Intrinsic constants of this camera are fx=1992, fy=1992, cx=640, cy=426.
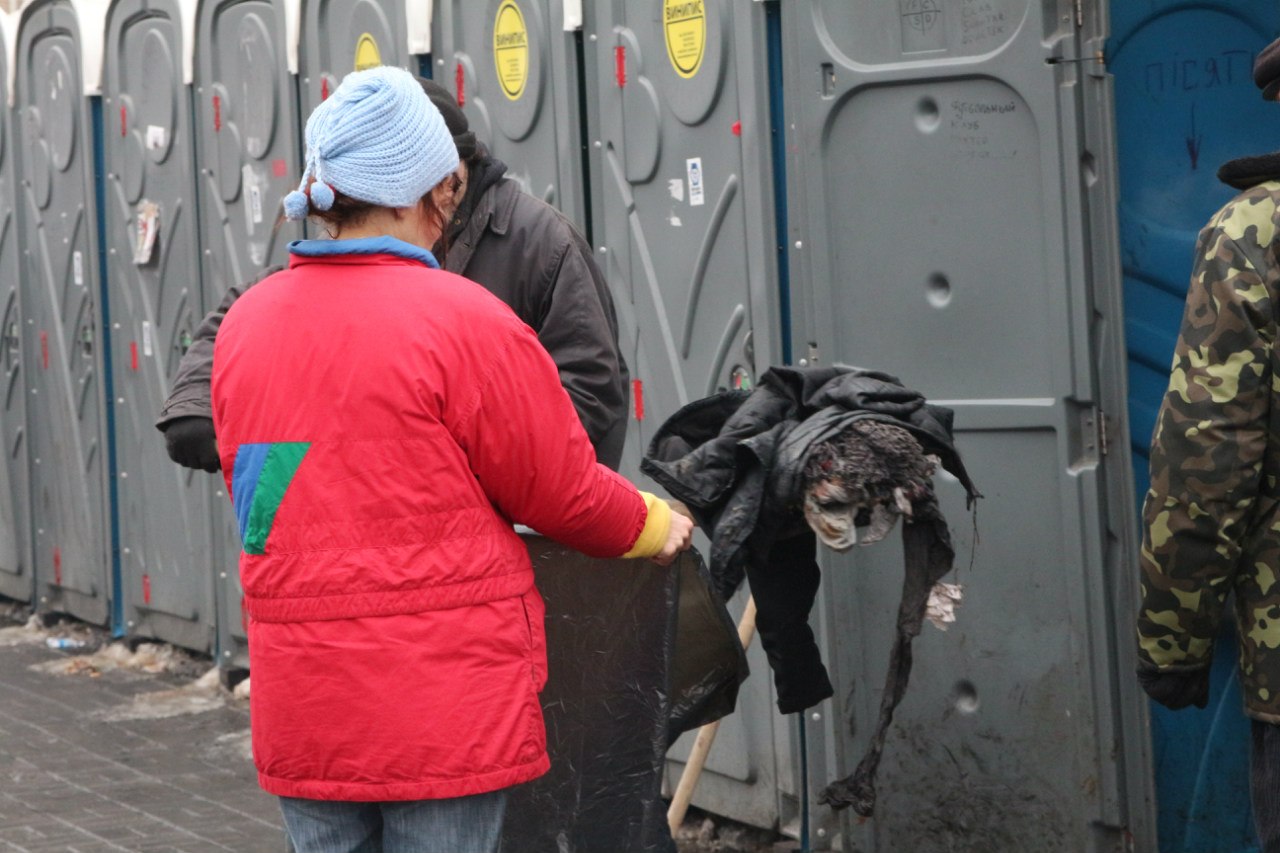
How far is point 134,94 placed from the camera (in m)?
9.32

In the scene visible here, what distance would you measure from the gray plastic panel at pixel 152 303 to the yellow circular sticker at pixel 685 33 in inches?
147

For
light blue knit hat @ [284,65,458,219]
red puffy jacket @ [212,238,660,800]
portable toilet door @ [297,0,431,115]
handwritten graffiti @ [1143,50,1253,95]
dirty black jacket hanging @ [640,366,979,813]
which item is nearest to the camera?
red puffy jacket @ [212,238,660,800]

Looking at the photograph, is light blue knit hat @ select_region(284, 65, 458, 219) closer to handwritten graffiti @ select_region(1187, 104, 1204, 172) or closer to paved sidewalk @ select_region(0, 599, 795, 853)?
handwritten graffiti @ select_region(1187, 104, 1204, 172)

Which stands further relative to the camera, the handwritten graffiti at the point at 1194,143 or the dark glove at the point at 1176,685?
the handwritten graffiti at the point at 1194,143

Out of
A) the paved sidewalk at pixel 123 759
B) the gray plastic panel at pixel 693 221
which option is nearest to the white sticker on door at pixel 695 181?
the gray plastic panel at pixel 693 221

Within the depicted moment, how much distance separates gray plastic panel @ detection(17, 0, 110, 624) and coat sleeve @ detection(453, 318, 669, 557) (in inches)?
277

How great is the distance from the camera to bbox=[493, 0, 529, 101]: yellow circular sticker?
6.36 meters

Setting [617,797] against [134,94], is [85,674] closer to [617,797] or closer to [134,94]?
[134,94]

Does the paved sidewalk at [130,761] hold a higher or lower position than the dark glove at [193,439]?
lower

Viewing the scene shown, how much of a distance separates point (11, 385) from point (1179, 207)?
782cm

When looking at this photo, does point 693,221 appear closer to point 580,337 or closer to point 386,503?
point 580,337

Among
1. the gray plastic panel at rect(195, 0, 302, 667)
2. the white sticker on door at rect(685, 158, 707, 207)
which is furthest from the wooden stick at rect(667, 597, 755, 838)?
the gray plastic panel at rect(195, 0, 302, 667)

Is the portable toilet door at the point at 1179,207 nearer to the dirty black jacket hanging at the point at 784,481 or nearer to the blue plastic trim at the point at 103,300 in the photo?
the dirty black jacket hanging at the point at 784,481

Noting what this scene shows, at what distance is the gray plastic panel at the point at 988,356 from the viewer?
470 centimetres
